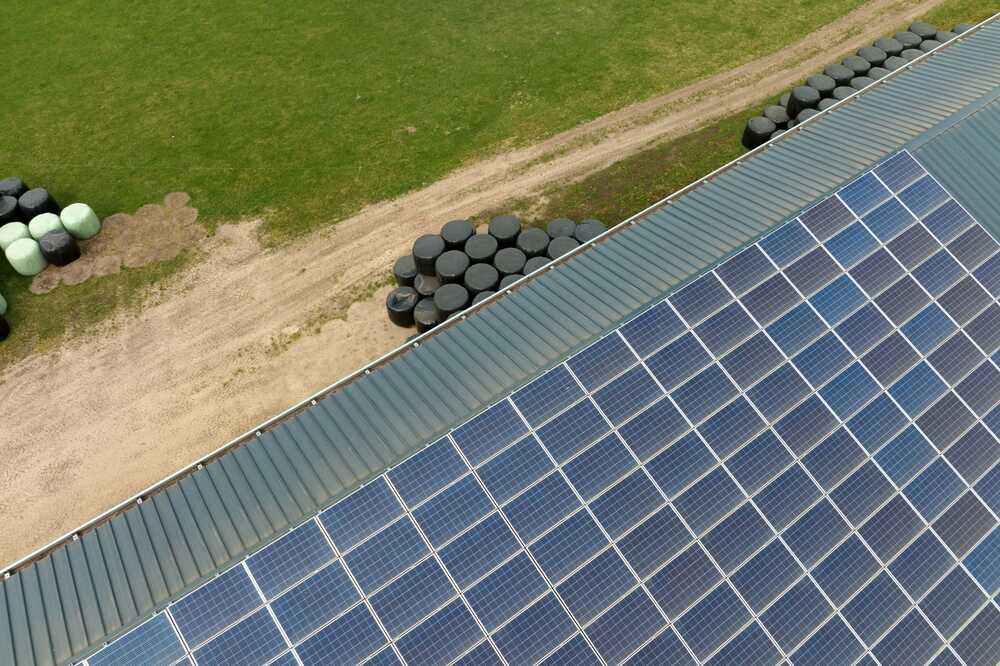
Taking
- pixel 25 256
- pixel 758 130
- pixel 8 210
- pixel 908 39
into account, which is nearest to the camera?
pixel 25 256

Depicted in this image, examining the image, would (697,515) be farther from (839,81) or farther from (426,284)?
(839,81)

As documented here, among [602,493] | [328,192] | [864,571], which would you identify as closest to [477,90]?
[328,192]

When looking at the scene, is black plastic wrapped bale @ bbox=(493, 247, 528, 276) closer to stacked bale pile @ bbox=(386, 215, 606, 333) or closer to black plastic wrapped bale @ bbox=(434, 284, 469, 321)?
stacked bale pile @ bbox=(386, 215, 606, 333)

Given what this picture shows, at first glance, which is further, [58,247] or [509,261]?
[58,247]

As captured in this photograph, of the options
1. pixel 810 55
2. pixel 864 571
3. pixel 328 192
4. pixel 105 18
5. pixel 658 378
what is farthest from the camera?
pixel 105 18

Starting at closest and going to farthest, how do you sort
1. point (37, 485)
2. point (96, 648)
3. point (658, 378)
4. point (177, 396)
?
point (96, 648) < point (658, 378) < point (37, 485) < point (177, 396)

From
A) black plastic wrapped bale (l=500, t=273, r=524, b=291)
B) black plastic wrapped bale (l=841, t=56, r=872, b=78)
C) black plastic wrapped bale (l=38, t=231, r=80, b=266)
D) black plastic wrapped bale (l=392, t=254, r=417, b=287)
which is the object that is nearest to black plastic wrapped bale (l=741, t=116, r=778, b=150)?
black plastic wrapped bale (l=841, t=56, r=872, b=78)

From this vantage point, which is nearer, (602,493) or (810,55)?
(602,493)

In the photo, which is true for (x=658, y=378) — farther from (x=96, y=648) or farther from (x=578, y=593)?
(x=96, y=648)

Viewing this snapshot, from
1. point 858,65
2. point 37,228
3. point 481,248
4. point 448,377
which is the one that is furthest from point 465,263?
point 858,65
